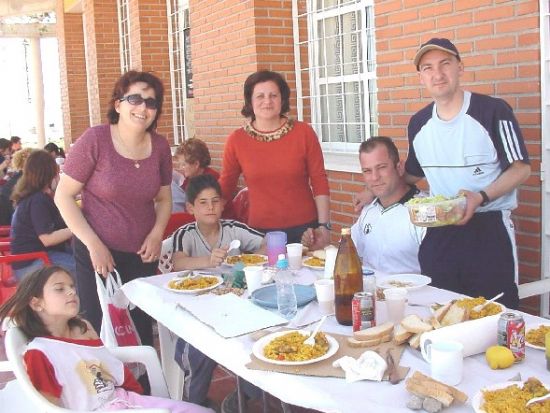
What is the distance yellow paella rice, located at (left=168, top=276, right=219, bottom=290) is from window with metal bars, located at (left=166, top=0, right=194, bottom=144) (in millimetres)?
5469

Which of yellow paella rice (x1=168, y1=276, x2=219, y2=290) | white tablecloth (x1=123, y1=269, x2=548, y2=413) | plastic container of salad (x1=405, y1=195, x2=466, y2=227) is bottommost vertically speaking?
white tablecloth (x1=123, y1=269, x2=548, y2=413)

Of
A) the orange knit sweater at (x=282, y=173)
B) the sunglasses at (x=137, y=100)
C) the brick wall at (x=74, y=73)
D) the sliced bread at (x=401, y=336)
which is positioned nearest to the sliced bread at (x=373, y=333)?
the sliced bread at (x=401, y=336)

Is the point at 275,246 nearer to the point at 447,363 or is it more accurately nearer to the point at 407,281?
the point at 407,281

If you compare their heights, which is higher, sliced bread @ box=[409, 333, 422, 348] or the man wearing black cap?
the man wearing black cap

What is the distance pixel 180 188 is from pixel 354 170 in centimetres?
143

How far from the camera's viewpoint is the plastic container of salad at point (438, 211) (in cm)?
260

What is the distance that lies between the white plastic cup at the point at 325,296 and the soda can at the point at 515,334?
28.7 inches

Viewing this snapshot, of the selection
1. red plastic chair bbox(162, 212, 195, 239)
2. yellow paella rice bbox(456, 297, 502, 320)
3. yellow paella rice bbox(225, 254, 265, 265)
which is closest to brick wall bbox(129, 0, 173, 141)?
red plastic chair bbox(162, 212, 195, 239)

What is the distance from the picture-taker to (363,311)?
7.09 feet

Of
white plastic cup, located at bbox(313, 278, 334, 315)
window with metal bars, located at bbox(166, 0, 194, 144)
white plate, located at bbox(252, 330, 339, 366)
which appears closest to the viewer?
white plate, located at bbox(252, 330, 339, 366)

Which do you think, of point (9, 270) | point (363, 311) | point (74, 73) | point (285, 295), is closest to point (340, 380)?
point (363, 311)

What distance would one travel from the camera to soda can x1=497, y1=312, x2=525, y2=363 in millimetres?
1876

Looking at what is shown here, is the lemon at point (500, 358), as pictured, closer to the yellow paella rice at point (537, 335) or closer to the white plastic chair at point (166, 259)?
the yellow paella rice at point (537, 335)

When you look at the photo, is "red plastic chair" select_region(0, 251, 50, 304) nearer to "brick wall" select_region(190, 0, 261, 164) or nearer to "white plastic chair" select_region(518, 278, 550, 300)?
"brick wall" select_region(190, 0, 261, 164)
